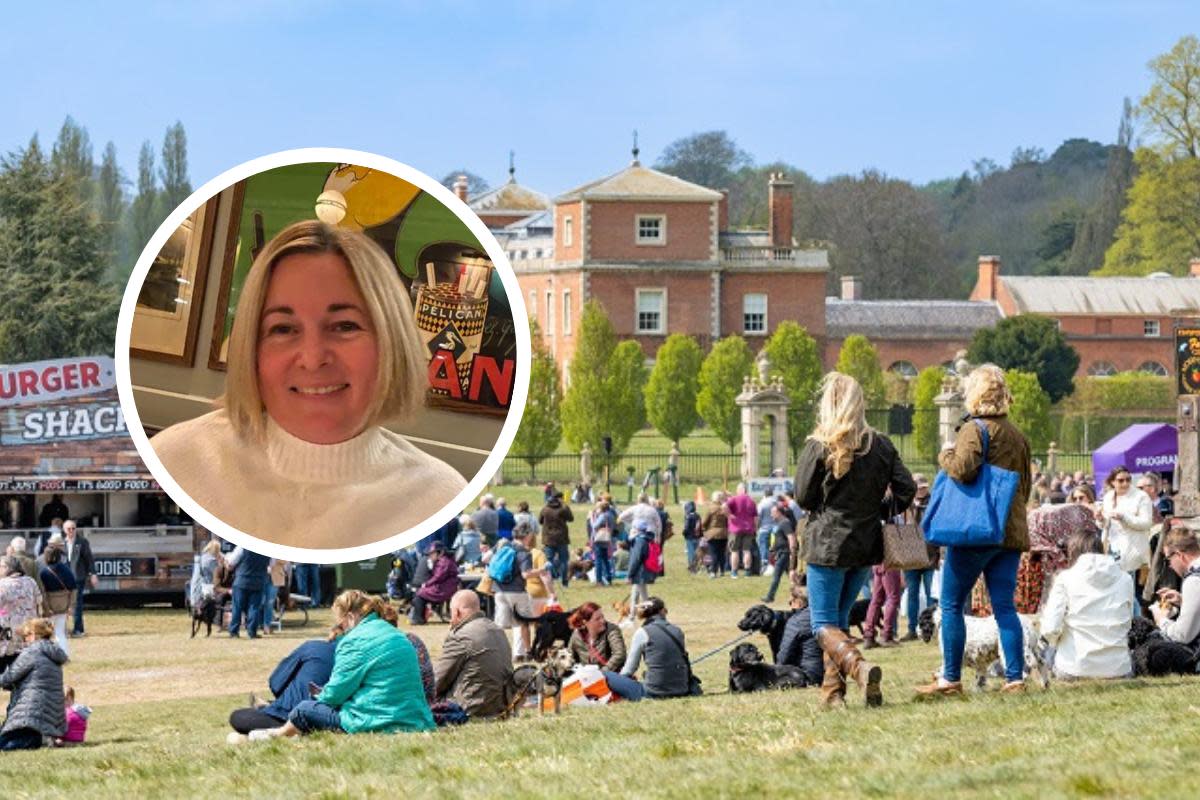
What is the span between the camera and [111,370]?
30656mm

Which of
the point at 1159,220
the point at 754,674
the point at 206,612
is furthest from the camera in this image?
the point at 1159,220

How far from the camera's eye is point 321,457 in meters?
8.59

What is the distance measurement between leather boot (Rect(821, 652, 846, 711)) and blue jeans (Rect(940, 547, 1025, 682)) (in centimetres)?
52

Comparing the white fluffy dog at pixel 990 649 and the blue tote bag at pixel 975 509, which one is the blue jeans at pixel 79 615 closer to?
the white fluffy dog at pixel 990 649

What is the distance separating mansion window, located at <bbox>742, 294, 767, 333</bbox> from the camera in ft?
293

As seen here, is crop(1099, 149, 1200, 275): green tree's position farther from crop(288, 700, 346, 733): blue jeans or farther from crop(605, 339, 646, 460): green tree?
crop(288, 700, 346, 733): blue jeans

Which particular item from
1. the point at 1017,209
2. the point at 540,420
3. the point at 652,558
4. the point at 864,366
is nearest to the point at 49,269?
the point at 540,420

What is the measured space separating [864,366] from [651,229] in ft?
37.8

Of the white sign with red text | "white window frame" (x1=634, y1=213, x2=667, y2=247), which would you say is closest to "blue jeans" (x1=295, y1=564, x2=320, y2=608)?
the white sign with red text

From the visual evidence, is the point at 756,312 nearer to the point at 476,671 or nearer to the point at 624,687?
the point at 624,687

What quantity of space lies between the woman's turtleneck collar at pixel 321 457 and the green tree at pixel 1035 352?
3206 inches

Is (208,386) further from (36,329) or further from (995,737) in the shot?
(36,329)

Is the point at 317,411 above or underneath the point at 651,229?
underneath

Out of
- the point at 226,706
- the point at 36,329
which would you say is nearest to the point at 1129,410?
the point at 36,329
